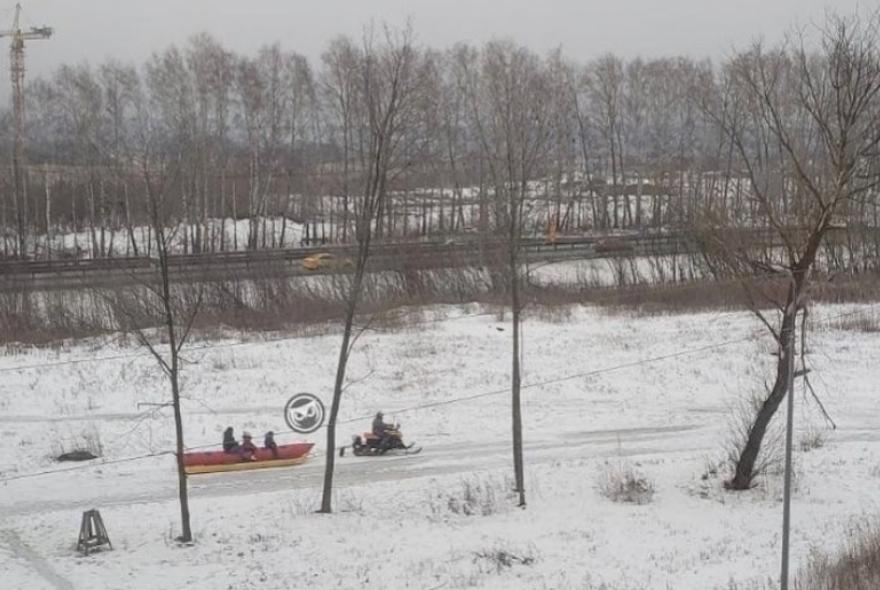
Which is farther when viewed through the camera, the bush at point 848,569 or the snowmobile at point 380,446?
the snowmobile at point 380,446

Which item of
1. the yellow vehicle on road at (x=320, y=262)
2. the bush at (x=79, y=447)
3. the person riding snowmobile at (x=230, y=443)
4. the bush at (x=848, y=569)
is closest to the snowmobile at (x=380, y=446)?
the person riding snowmobile at (x=230, y=443)

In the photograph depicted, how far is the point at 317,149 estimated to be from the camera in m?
61.0

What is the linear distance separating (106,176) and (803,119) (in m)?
40.2

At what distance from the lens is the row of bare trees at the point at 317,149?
171 ft

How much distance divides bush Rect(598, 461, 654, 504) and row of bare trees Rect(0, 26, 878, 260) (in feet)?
92.8

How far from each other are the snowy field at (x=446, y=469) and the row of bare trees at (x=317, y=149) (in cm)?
1807

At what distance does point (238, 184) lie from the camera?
5675cm

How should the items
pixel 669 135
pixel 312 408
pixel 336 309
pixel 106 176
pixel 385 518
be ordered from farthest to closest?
pixel 669 135 < pixel 106 176 < pixel 336 309 < pixel 312 408 < pixel 385 518

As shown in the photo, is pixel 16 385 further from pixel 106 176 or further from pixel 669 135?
pixel 669 135

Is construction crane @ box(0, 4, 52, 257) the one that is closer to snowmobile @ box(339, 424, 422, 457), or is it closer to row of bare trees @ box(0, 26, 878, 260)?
row of bare trees @ box(0, 26, 878, 260)

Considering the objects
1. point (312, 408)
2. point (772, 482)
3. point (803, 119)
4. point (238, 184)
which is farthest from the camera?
point (238, 184)

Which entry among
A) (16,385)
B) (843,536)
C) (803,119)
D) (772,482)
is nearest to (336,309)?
(16,385)

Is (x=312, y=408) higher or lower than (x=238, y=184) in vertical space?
lower

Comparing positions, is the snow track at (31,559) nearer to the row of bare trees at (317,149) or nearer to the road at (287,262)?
the road at (287,262)
